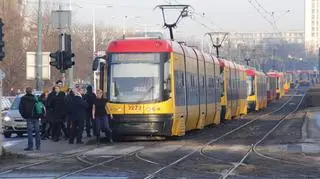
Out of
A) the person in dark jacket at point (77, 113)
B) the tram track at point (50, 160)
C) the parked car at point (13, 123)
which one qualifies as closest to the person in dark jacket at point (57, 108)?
the person in dark jacket at point (77, 113)

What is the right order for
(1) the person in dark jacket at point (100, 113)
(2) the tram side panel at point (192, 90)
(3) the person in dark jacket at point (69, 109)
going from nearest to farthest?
(3) the person in dark jacket at point (69, 109)
(1) the person in dark jacket at point (100, 113)
(2) the tram side panel at point (192, 90)

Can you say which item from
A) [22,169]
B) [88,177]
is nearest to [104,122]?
[22,169]

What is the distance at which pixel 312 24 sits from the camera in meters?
191

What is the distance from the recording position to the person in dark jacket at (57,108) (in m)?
25.7

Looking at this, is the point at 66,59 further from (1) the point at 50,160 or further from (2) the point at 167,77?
(1) the point at 50,160

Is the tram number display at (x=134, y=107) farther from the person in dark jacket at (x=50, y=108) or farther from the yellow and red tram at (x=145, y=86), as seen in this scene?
the person in dark jacket at (x=50, y=108)

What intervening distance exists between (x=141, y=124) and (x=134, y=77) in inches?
59.4

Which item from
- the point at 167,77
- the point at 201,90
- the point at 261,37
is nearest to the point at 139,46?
the point at 167,77

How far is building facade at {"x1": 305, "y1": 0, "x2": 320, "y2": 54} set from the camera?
186 m

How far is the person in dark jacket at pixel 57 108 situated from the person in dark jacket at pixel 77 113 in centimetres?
72

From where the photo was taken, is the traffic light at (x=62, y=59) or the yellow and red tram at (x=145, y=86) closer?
the yellow and red tram at (x=145, y=86)

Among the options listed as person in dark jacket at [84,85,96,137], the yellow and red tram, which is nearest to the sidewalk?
person in dark jacket at [84,85,96,137]

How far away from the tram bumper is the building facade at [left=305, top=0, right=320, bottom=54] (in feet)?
533

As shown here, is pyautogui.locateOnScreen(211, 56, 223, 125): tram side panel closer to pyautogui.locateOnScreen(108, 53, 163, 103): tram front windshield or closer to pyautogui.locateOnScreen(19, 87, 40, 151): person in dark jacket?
pyautogui.locateOnScreen(108, 53, 163, 103): tram front windshield
